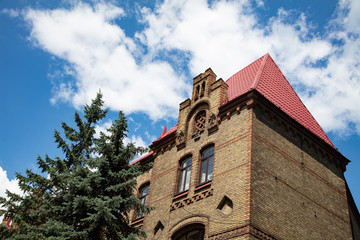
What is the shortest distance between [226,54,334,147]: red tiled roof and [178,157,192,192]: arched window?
3.39 metres

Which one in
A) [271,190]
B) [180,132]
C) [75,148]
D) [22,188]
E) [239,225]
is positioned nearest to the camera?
[239,225]

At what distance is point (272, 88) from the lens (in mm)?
17828

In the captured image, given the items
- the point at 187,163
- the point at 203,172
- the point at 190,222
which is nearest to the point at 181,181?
the point at 187,163

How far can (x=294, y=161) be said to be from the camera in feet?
51.4

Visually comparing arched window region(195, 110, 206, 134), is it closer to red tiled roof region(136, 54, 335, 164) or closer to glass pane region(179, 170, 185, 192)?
red tiled roof region(136, 54, 335, 164)

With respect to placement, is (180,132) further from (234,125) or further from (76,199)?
(76,199)

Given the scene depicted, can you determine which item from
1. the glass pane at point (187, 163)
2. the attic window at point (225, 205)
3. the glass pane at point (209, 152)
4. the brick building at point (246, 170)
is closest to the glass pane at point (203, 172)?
the brick building at point (246, 170)

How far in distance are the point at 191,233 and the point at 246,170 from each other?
3447mm

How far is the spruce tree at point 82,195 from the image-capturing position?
520 inches

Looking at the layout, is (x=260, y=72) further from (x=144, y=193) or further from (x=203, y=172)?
(x=144, y=193)

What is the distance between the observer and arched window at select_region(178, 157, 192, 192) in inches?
651

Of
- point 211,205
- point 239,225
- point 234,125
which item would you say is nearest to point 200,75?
point 234,125

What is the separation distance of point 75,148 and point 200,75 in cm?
686

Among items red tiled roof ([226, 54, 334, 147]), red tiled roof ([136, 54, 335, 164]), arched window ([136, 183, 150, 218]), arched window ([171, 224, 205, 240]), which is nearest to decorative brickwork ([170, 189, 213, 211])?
arched window ([171, 224, 205, 240])
